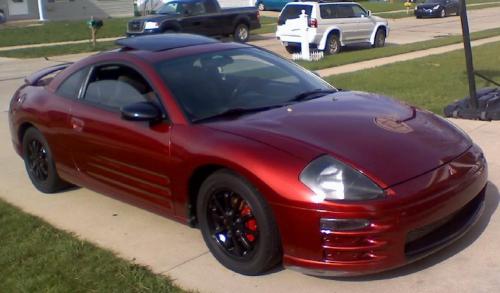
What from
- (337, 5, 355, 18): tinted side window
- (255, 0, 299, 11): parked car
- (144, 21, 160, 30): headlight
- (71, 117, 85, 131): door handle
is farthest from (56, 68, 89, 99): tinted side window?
(255, 0, 299, 11): parked car

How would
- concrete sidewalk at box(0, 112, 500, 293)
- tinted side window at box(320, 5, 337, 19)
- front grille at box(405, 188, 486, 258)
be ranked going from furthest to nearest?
tinted side window at box(320, 5, 337, 19) < concrete sidewalk at box(0, 112, 500, 293) < front grille at box(405, 188, 486, 258)

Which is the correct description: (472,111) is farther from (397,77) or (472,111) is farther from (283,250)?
(283,250)

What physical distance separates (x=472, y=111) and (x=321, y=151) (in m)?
4.85

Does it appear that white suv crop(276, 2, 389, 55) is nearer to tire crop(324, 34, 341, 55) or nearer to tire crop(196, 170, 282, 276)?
tire crop(324, 34, 341, 55)

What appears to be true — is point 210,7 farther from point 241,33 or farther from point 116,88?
point 116,88

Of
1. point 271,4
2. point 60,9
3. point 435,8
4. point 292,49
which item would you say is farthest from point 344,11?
point 271,4

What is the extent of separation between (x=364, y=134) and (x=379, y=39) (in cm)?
1657

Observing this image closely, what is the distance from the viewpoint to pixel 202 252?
449 centimetres

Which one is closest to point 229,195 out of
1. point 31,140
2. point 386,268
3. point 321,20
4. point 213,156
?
point 213,156

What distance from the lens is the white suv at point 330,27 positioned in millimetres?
18062

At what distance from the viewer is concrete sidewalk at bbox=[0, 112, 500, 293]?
3.85 m

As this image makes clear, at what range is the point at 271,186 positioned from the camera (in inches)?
146

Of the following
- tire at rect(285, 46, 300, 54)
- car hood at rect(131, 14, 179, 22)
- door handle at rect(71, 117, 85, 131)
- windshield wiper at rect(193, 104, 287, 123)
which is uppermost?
windshield wiper at rect(193, 104, 287, 123)

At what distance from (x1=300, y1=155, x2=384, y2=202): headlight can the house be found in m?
33.7
